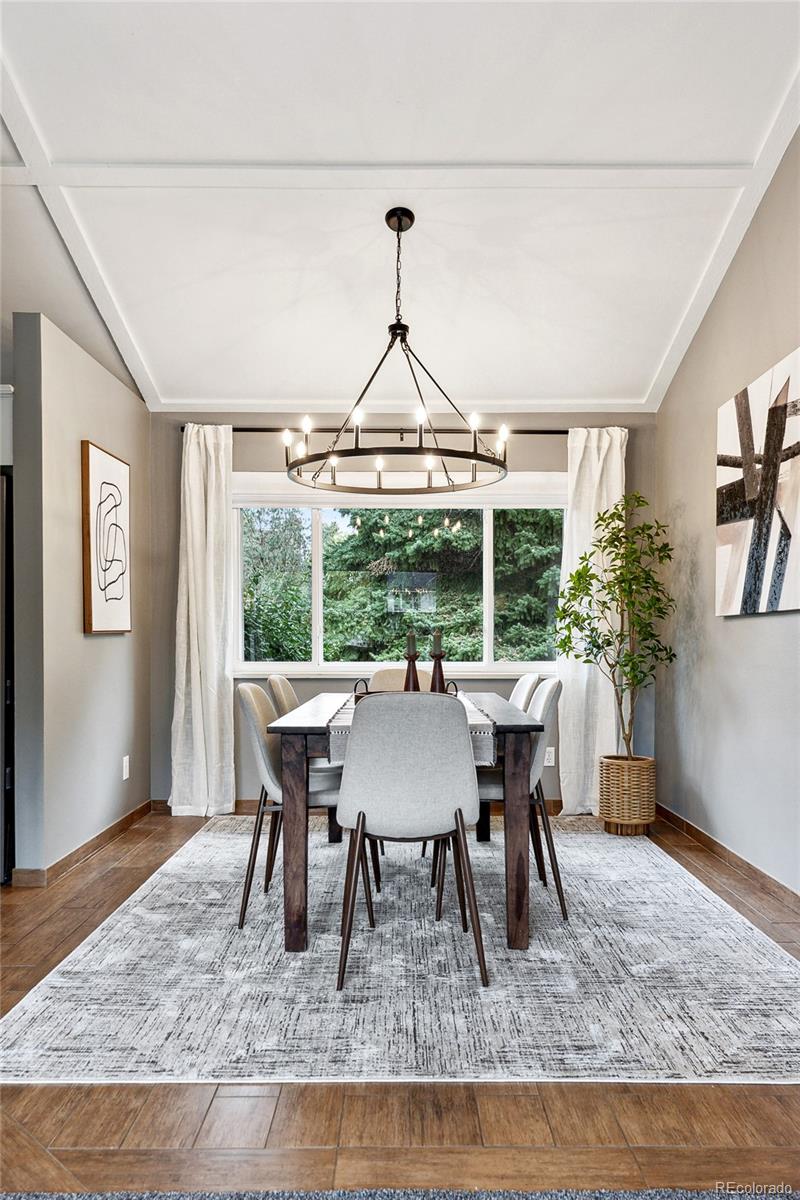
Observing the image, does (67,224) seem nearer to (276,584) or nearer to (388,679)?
(276,584)

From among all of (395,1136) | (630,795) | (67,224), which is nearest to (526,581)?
(630,795)

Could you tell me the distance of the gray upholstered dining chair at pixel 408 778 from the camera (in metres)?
2.56

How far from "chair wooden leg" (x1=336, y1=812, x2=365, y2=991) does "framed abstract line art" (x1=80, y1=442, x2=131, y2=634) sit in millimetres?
2035

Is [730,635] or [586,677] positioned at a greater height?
[730,635]

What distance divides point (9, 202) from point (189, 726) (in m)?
2.90

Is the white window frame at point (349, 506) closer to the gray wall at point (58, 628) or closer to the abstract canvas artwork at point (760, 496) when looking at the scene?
the gray wall at point (58, 628)

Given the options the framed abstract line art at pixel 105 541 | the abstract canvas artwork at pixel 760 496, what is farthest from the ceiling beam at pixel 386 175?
the framed abstract line art at pixel 105 541

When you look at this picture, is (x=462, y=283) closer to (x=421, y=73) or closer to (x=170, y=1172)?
(x=421, y=73)

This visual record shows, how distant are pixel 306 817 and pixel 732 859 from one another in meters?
2.15

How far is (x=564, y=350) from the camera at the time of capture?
185 inches

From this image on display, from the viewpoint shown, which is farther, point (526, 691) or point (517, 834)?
point (526, 691)

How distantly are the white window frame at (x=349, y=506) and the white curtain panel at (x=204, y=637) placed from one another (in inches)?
6.9

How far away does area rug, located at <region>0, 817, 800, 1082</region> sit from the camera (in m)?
2.13

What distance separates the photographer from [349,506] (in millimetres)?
5320
